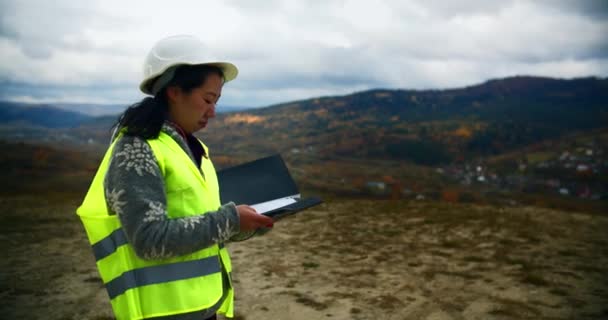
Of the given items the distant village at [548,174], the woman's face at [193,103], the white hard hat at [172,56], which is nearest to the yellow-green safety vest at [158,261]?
the woman's face at [193,103]

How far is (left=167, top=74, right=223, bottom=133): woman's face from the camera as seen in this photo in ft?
5.36

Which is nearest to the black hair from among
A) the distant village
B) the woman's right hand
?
the woman's right hand

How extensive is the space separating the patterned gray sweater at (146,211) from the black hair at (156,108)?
52 mm

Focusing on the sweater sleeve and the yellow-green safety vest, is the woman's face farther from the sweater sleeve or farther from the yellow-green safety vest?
the sweater sleeve

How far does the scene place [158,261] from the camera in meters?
1.50

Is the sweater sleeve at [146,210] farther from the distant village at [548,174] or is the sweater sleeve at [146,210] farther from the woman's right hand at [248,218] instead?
the distant village at [548,174]

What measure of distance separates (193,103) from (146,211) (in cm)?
50

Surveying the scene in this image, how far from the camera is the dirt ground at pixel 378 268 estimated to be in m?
4.59

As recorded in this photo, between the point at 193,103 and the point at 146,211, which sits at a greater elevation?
the point at 193,103

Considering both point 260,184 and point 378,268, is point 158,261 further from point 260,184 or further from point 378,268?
point 378,268

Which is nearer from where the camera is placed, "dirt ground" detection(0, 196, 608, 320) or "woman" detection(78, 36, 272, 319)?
"woman" detection(78, 36, 272, 319)

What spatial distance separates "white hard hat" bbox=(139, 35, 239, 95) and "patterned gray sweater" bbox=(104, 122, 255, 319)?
0.93ft

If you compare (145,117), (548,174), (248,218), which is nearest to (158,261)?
(248,218)

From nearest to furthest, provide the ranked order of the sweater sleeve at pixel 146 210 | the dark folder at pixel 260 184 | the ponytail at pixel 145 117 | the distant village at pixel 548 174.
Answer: the sweater sleeve at pixel 146 210 < the ponytail at pixel 145 117 < the dark folder at pixel 260 184 < the distant village at pixel 548 174
